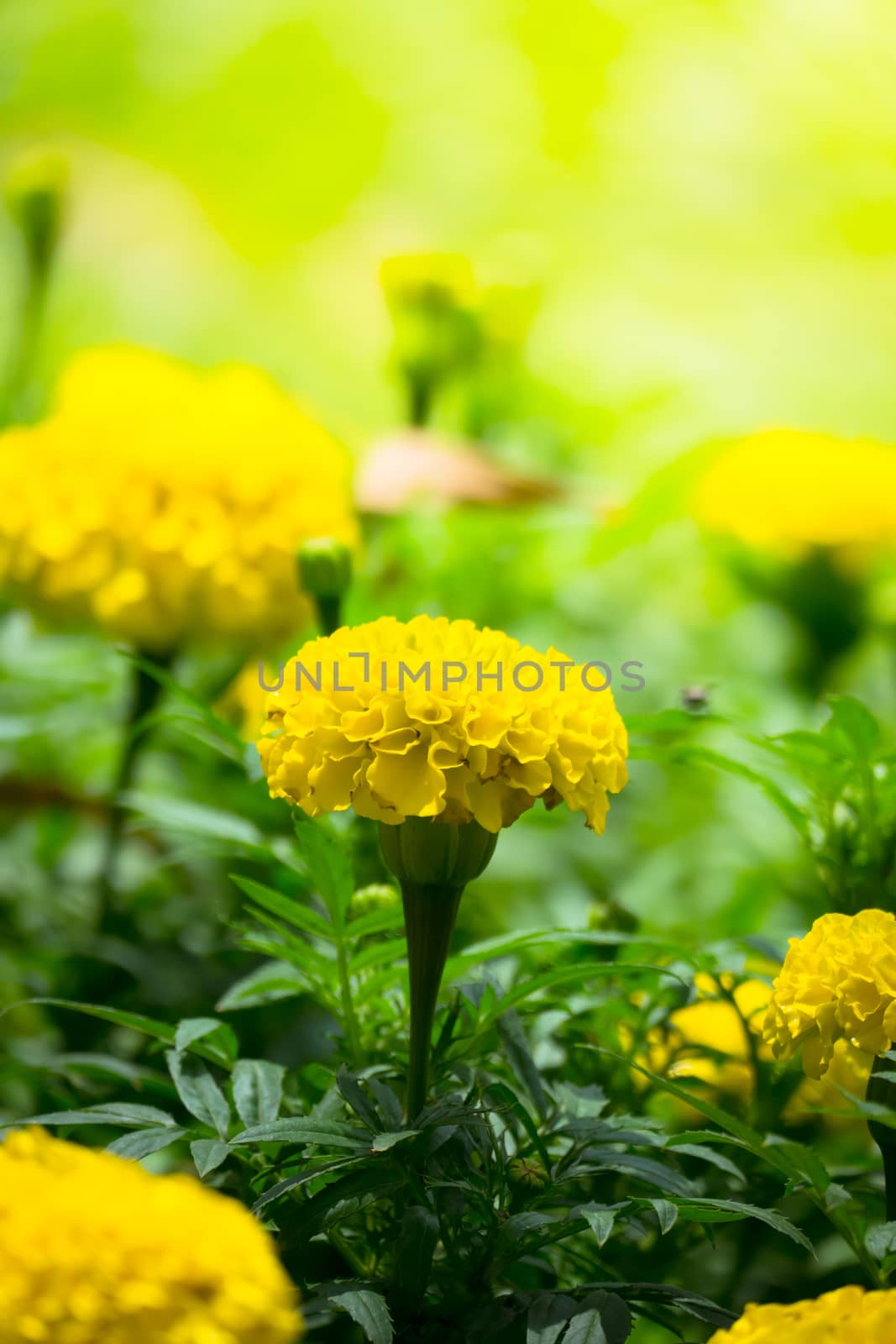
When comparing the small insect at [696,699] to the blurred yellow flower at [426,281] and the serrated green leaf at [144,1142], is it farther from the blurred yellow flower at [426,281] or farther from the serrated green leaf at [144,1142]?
the blurred yellow flower at [426,281]

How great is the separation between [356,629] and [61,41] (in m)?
3.34

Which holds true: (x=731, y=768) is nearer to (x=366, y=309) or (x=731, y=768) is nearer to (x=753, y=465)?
(x=753, y=465)

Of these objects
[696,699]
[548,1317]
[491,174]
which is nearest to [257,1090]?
[548,1317]

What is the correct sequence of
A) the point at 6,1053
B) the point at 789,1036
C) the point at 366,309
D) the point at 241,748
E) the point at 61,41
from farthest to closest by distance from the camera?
the point at 61,41
the point at 366,309
the point at 6,1053
the point at 241,748
the point at 789,1036

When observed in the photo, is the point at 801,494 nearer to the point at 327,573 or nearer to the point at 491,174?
the point at 327,573

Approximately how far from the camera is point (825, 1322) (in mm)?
325

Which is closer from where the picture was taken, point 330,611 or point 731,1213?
point 731,1213

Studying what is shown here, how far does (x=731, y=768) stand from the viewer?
1.62 feet

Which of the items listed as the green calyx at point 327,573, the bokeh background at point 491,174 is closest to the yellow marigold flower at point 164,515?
the green calyx at point 327,573

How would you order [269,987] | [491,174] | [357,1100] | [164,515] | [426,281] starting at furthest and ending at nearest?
1. [491,174]
2. [426,281]
3. [164,515]
4. [269,987]
5. [357,1100]

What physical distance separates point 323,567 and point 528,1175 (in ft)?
0.96

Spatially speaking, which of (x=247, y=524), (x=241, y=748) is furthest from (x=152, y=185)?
(x=241, y=748)

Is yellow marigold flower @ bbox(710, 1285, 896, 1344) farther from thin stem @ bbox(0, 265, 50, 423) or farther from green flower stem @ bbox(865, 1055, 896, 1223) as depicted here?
thin stem @ bbox(0, 265, 50, 423)

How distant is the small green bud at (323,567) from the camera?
1.97 feet
